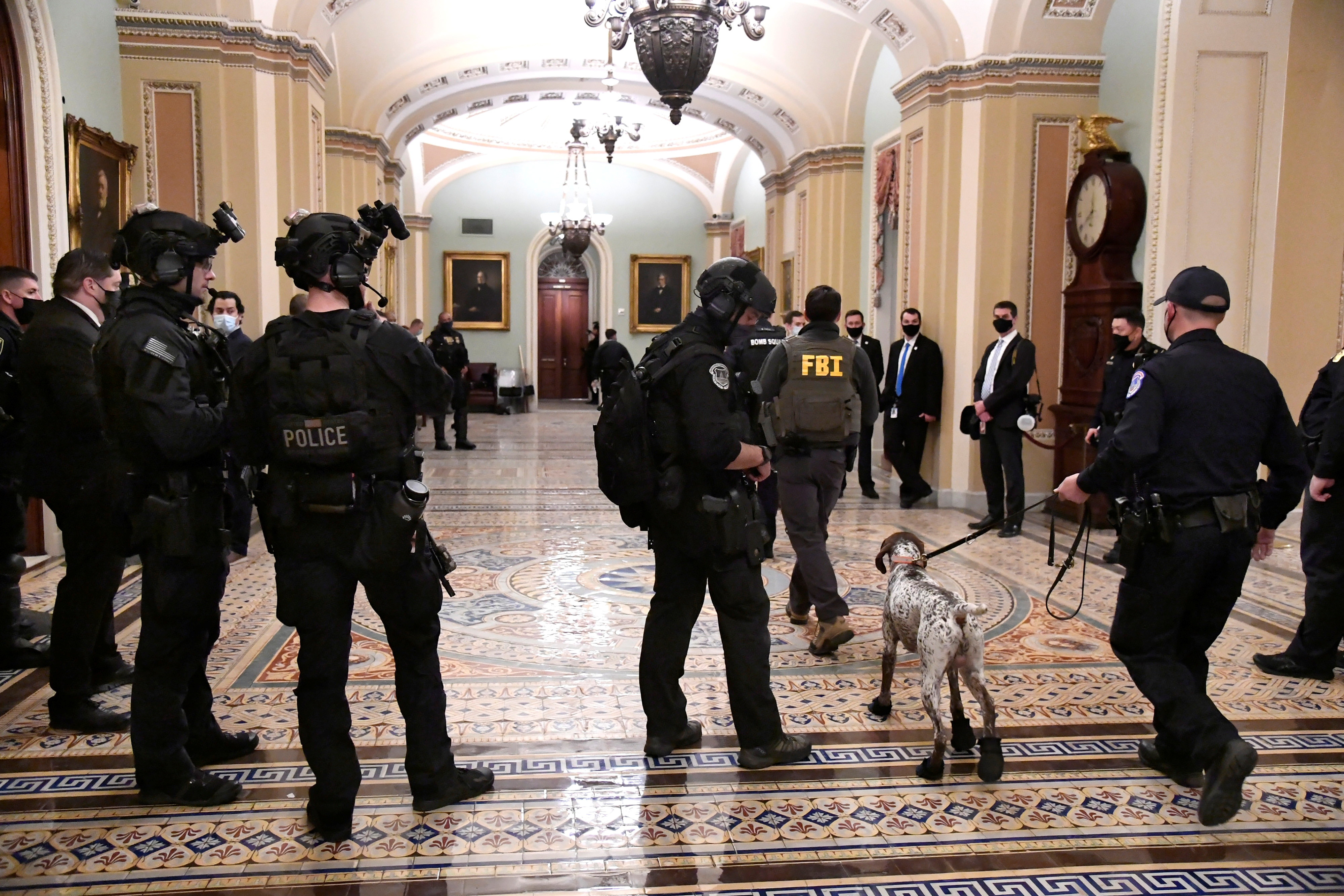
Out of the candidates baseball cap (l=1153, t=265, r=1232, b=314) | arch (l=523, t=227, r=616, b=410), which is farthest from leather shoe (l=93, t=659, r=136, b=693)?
arch (l=523, t=227, r=616, b=410)

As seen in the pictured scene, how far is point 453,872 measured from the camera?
111 inches

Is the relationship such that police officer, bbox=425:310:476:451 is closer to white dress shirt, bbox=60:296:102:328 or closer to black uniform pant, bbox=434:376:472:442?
black uniform pant, bbox=434:376:472:442

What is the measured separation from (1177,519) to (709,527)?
1.40 m

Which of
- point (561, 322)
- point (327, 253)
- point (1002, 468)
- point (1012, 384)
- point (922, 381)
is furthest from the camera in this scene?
point (561, 322)

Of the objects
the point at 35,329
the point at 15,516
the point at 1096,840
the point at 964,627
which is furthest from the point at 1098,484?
the point at 15,516

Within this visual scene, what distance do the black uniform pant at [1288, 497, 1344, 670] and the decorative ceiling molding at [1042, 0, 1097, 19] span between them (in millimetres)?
5356

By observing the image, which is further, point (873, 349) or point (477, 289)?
point (477, 289)

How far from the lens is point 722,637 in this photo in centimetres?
351

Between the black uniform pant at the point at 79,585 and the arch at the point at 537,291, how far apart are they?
55.7ft

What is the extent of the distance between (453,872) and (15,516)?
282 centimetres

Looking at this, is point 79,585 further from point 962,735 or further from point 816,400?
point 962,735

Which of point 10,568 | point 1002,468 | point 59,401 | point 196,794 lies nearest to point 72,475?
point 59,401

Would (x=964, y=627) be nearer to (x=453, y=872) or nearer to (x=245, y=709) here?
(x=453, y=872)

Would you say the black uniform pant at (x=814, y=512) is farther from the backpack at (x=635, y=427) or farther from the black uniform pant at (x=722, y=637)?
the backpack at (x=635, y=427)
